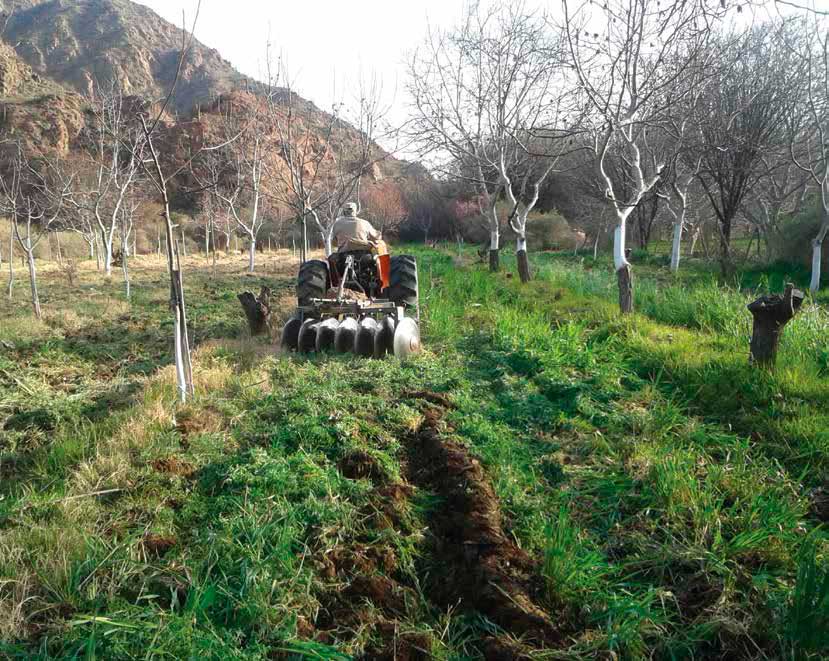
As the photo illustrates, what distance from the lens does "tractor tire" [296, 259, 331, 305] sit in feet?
21.3

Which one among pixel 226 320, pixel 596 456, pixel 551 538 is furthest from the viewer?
pixel 226 320

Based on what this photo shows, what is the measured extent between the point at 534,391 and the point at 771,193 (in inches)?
834

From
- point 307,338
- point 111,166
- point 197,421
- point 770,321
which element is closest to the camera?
point 197,421

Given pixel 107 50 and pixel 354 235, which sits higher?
pixel 107 50

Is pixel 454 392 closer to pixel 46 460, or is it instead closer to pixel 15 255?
pixel 46 460

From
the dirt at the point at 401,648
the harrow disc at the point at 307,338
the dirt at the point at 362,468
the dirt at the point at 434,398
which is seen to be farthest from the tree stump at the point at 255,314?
the dirt at the point at 401,648

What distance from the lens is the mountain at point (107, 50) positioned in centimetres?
6744

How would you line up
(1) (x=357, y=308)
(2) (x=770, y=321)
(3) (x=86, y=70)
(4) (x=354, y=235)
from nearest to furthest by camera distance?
(2) (x=770, y=321) < (1) (x=357, y=308) < (4) (x=354, y=235) < (3) (x=86, y=70)

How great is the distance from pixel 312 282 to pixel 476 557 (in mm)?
4814

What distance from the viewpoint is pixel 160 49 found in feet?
266

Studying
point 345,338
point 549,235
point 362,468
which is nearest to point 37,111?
point 549,235

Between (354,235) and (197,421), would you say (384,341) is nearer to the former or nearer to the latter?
(354,235)

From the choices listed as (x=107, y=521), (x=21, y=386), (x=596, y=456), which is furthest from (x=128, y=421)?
(x=596, y=456)

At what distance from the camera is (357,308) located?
5.84 meters
